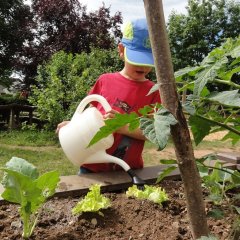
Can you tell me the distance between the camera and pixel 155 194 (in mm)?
1486

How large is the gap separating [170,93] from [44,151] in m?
6.27

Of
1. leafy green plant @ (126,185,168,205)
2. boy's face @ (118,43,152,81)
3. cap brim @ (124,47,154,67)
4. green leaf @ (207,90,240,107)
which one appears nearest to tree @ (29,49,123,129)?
boy's face @ (118,43,152,81)

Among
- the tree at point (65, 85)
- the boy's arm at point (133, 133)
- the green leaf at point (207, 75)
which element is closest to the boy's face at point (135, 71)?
the boy's arm at point (133, 133)

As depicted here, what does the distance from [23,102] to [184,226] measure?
11568 mm

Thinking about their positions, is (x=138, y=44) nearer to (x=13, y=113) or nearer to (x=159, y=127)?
(x=159, y=127)

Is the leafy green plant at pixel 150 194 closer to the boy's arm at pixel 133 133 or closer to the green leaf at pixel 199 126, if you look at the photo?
the boy's arm at pixel 133 133

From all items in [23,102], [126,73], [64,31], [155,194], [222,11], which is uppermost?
[222,11]

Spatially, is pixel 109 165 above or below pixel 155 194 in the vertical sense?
above

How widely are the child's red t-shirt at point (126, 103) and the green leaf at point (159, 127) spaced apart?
4.47 ft

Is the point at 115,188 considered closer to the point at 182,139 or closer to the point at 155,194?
the point at 155,194

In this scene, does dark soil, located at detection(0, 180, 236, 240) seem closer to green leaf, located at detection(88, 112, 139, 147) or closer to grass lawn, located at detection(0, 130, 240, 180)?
green leaf, located at detection(88, 112, 139, 147)

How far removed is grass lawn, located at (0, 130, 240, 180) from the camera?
209 inches

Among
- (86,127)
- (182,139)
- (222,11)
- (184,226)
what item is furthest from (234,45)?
(222,11)

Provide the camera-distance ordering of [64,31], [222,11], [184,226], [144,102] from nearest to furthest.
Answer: [184,226]
[144,102]
[64,31]
[222,11]
